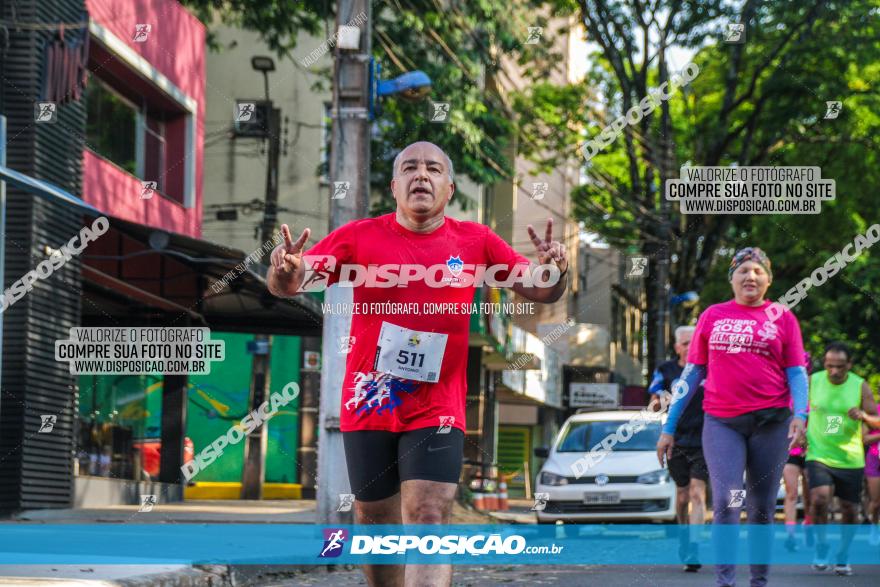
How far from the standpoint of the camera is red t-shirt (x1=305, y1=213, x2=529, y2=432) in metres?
5.65

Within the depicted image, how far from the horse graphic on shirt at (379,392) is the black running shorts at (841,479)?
22.6ft

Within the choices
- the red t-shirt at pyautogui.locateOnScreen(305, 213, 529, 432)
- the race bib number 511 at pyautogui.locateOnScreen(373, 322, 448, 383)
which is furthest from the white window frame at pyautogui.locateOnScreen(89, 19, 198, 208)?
the race bib number 511 at pyautogui.locateOnScreen(373, 322, 448, 383)

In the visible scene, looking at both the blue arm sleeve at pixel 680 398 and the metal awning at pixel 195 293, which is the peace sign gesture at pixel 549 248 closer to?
the blue arm sleeve at pixel 680 398

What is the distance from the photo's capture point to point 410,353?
223 inches

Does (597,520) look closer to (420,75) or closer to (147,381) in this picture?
(420,75)

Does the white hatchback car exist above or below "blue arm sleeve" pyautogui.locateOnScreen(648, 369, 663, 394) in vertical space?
below

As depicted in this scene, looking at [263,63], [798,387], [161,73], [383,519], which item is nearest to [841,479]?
[798,387]

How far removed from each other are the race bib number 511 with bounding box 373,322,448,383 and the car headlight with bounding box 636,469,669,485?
1198cm

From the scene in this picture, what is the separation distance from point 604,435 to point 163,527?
23.2 ft

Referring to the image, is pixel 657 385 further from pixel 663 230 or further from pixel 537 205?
pixel 537 205

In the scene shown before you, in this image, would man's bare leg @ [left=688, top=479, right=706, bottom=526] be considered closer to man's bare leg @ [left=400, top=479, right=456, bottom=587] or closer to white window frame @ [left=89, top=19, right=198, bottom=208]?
man's bare leg @ [left=400, top=479, right=456, bottom=587]

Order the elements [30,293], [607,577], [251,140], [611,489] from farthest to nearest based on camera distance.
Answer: [251,140] < [611,489] < [30,293] < [607,577]

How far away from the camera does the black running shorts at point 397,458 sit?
5520mm

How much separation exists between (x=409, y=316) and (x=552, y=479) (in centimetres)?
1227
